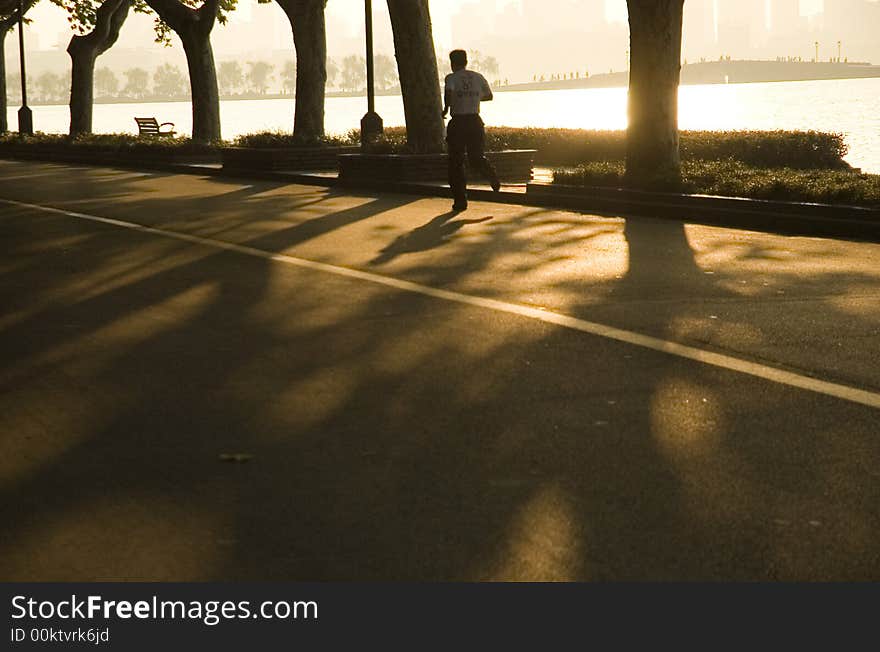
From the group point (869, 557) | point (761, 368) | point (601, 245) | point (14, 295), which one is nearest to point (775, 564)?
point (869, 557)

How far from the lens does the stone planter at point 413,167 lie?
24.2 meters

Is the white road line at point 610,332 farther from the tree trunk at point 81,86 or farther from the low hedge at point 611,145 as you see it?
the tree trunk at point 81,86

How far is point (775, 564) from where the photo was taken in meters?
5.00

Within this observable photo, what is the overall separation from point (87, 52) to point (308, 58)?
19.2 metres

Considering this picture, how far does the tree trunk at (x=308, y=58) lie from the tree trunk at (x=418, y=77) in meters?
6.41

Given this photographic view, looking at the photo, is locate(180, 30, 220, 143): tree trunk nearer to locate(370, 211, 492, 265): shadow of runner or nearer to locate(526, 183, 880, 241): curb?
locate(526, 183, 880, 241): curb

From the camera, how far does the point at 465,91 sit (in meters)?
19.6

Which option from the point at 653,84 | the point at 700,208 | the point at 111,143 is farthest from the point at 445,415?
the point at 111,143

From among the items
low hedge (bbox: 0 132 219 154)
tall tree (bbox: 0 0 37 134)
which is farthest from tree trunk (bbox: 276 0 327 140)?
tall tree (bbox: 0 0 37 134)

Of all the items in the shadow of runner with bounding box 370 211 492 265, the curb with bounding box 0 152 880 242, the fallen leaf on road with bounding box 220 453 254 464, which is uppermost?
the curb with bounding box 0 152 880 242

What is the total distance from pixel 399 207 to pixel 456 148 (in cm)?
123

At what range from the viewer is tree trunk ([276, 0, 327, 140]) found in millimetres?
32625

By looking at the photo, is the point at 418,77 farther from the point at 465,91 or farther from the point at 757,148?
the point at 465,91

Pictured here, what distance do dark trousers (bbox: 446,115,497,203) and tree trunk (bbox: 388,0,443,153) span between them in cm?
614
